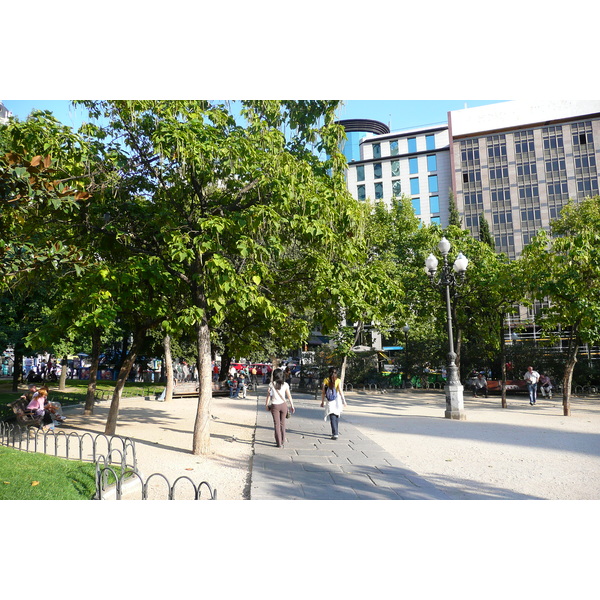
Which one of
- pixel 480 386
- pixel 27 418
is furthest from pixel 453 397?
pixel 27 418

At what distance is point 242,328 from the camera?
11008mm

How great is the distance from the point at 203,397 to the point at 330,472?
2.90 m

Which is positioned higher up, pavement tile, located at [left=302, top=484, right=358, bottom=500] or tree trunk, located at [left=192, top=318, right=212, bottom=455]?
tree trunk, located at [left=192, top=318, right=212, bottom=455]

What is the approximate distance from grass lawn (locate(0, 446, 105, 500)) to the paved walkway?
221cm

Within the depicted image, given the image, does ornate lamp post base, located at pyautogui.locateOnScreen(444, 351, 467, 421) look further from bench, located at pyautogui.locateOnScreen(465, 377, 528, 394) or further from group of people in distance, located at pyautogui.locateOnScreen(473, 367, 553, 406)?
bench, located at pyautogui.locateOnScreen(465, 377, 528, 394)

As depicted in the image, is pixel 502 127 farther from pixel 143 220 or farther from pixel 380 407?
pixel 143 220

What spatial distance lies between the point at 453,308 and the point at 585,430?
8.99 metres

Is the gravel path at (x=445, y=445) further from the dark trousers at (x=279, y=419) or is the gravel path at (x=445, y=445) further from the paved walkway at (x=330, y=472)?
the dark trousers at (x=279, y=419)

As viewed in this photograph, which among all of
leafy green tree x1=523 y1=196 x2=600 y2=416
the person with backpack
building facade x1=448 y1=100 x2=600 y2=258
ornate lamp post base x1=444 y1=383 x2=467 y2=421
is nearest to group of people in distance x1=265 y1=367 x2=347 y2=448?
the person with backpack

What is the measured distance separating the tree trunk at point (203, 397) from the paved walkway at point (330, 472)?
1.04 meters

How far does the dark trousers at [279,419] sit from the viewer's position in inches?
380

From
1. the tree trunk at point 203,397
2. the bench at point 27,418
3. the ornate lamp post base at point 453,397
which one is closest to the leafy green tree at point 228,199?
the tree trunk at point 203,397

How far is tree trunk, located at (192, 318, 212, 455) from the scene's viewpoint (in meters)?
9.13

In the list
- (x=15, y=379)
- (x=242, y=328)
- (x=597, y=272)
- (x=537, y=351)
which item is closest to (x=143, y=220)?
(x=242, y=328)
